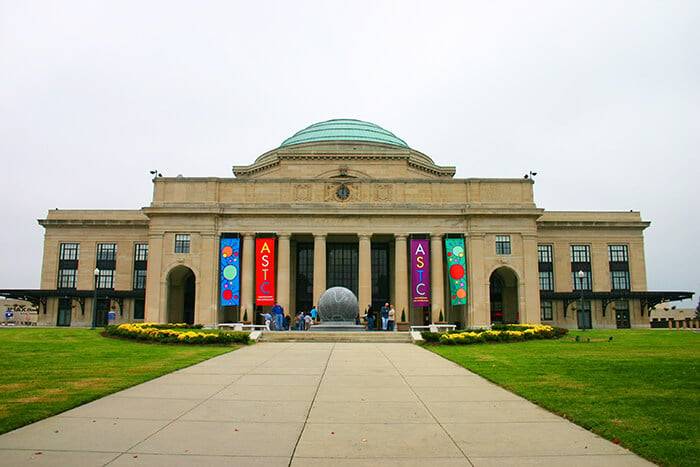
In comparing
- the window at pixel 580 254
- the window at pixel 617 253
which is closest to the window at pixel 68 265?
the window at pixel 580 254

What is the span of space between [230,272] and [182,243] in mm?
5796

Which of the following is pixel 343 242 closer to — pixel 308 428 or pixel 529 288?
pixel 529 288

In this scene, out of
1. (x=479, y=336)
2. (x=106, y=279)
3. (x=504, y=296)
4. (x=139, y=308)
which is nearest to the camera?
(x=479, y=336)

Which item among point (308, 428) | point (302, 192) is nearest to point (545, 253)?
point (302, 192)

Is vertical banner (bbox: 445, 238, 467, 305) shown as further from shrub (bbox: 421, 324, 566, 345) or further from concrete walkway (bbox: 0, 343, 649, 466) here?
concrete walkway (bbox: 0, 343, 649, 466)

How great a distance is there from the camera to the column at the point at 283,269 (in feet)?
174

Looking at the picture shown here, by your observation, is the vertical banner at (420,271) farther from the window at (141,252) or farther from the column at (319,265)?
the window at (141,252)

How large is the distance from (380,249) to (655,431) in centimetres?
5049

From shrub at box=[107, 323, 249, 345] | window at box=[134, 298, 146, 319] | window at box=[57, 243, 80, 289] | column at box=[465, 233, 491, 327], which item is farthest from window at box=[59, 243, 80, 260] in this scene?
column at box=[465, 233, 491, 327]

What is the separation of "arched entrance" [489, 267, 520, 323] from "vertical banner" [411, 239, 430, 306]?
11504 mm

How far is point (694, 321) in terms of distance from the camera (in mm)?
75250

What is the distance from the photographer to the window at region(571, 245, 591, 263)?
6581 cm

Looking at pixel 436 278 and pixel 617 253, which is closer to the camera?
pixel 436 278

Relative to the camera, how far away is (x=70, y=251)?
66000mm
